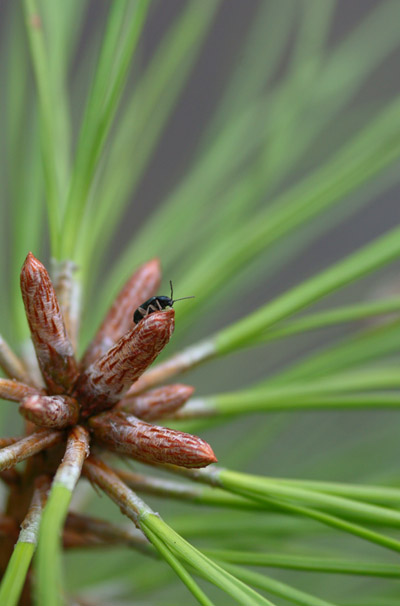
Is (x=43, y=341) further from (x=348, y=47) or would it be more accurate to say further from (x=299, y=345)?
(x=299, y=345)

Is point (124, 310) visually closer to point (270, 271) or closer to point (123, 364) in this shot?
point (123, 364)

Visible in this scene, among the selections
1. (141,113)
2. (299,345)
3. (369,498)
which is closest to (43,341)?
(369,498)

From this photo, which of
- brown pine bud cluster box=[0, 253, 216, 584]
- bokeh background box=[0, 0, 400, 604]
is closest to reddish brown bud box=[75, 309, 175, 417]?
brown pine bud cluster box=[0, 253, 216, 584]

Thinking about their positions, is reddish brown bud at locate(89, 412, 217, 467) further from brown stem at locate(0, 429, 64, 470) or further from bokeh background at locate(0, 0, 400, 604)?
bokeh background at locate(0, 0, 400, 604)

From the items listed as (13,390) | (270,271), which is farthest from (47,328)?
(270,271)

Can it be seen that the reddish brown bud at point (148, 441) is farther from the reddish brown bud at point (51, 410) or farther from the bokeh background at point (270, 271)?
the bokeh background at point (270, 271)

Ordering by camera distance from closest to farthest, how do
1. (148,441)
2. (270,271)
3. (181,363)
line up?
1. (148,441)
2. (181,363)
3. (270,271)

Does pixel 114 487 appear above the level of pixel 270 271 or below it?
below

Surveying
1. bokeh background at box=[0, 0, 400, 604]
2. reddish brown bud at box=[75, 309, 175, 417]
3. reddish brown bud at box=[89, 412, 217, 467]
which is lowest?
reddish brown bud at box=[89, 412, 217, 467]
